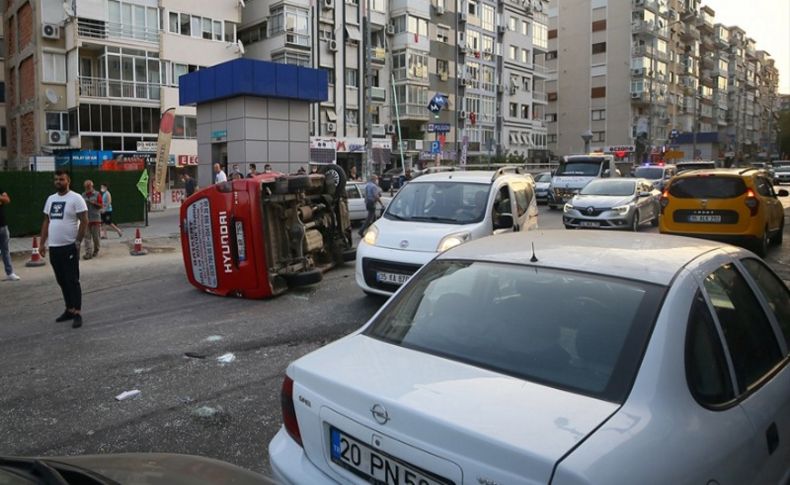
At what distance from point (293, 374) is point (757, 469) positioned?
191cm

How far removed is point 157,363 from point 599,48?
252ft

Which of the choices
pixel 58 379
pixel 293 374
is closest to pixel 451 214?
pixel 58 379

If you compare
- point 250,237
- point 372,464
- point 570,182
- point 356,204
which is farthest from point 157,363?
point 570,182

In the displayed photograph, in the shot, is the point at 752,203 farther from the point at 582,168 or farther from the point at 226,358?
the point at 582,168

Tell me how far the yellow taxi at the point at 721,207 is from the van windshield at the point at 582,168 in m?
11.6

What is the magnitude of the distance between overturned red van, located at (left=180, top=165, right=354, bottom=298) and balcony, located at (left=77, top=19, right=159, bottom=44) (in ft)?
109

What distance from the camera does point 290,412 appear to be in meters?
2.71

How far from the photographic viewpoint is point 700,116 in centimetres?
9406

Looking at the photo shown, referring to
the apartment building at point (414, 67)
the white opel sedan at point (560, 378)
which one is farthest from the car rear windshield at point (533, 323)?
the apartment building at point (414, 67)

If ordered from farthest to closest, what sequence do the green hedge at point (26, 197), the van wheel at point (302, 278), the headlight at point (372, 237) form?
1. the green hedge at point (26, 197)
2. the van wheel at point (302, 278)
3. the headlight at point (372, 237)

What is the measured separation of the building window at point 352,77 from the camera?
153 feet

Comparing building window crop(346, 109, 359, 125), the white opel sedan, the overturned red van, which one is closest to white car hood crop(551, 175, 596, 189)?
the overturned red van

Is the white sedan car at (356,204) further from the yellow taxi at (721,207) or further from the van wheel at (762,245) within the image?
the van wheel at (762,245)

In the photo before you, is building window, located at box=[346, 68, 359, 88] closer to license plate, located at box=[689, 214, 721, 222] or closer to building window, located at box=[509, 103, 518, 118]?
building window, located at box=[509, 103, 518, 118]
